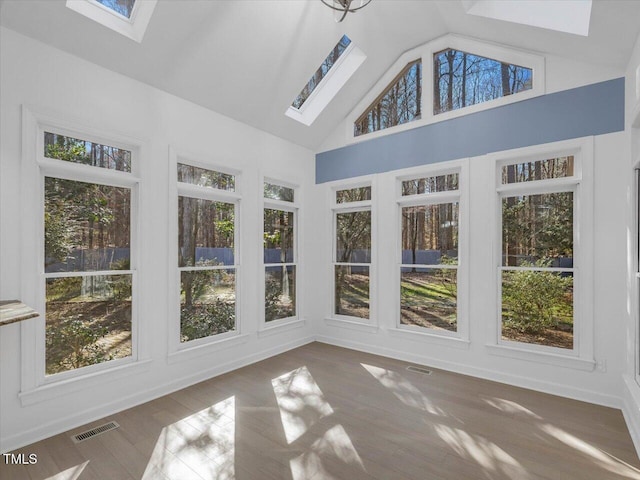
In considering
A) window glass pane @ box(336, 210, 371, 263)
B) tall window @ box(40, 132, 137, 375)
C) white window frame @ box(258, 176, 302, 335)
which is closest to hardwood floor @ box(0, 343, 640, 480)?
tall window @ box(40, 132, 137, 375)

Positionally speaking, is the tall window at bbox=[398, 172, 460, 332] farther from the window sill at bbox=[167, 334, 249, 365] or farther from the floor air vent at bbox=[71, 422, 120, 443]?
the floor air vent at bbox=[71, 422, 120, 443]

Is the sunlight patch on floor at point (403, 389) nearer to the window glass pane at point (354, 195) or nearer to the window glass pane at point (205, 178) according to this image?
the window glass pane at point (354, 195)

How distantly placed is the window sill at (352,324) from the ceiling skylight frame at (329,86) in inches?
111

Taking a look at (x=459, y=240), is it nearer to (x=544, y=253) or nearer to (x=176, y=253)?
(x=544, y=253)

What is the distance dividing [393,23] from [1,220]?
4.11 meters

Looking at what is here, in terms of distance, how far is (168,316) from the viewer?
3.43 metres

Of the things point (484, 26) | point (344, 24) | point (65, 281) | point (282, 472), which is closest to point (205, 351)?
point (65, 281)

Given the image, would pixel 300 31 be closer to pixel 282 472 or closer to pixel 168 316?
pixel 168 316

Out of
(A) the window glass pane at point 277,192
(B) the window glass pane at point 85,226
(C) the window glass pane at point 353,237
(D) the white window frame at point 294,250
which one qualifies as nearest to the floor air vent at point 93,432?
(B) the window glass pane at point 85,226

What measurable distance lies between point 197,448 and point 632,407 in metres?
3.29

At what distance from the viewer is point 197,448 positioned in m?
2.42

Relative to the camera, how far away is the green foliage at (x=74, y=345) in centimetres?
275

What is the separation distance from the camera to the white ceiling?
8.64ft

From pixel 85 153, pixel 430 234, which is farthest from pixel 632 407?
pixel 85 153
